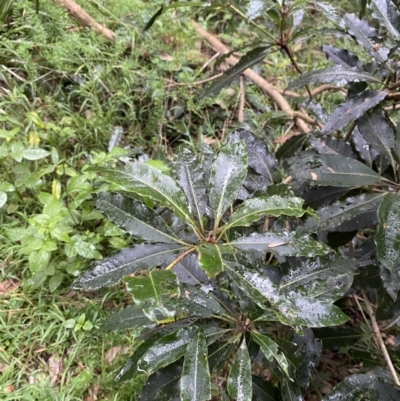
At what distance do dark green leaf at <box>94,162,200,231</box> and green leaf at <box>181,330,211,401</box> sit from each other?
265 mm

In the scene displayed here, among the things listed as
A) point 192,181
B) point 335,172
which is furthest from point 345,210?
point 192,181

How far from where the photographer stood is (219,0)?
4.19 ft

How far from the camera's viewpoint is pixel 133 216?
0.89m

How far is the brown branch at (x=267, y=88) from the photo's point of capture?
1891mm

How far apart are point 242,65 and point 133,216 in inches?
30.3

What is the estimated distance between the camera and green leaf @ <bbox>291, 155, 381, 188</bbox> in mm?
982

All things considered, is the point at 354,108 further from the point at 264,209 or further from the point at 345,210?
the point at 264,209

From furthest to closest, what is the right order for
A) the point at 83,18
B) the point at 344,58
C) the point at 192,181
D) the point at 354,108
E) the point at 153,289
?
the point at 83,18, the point at 344,58, the point at 354,108, the point at 192,181, the point at 153,289

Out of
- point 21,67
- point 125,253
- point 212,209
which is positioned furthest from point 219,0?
point 21,67

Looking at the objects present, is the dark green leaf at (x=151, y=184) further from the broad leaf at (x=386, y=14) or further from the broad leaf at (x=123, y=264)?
the broad leaf at (x=386, y=14)

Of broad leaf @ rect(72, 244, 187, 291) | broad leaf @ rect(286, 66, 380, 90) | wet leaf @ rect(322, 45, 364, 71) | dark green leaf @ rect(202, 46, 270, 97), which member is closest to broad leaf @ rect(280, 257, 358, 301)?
broad leaf @ rect(72, 244, 187, 291)

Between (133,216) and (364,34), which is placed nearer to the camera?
(133,216)

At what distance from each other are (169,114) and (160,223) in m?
1.57

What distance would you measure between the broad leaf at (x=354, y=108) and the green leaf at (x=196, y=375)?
645 mm
